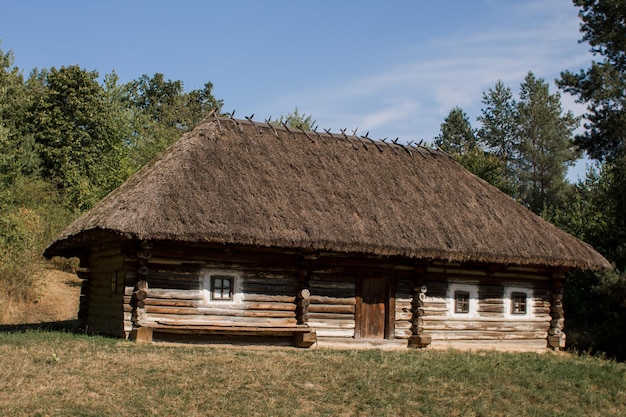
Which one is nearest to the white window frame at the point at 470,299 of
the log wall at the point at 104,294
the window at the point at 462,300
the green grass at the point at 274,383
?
the window at the point at 462,300

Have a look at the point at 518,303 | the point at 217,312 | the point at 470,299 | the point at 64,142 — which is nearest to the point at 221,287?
the point at 217,312

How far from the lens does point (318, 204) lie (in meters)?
18.1

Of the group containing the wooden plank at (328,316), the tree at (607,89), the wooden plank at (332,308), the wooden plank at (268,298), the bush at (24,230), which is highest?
the tree at (607,89)

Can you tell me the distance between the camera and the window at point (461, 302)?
64.7ft

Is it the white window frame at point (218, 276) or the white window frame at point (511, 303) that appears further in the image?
the white window frame at point (511, 303)

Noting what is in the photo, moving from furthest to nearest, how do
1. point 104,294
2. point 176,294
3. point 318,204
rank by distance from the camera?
1. point 104,294
2. point 318,204
3. point 176,294

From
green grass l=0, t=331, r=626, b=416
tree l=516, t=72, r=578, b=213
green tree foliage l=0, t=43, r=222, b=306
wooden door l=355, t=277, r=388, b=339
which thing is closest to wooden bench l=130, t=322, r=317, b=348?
green grass l=0, t=331, r=626, b=416

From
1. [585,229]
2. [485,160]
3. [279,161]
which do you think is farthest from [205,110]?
[279,161]

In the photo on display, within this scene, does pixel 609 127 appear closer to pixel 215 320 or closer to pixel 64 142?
pixel 215 320

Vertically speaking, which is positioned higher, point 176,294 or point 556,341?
point 176,294

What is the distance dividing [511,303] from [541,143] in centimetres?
2928

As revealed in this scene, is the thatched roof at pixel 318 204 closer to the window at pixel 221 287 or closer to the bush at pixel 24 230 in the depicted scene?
the window at pixel 221 287

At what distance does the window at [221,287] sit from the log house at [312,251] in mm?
36

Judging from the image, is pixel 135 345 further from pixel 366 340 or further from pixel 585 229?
pixel 585 229
